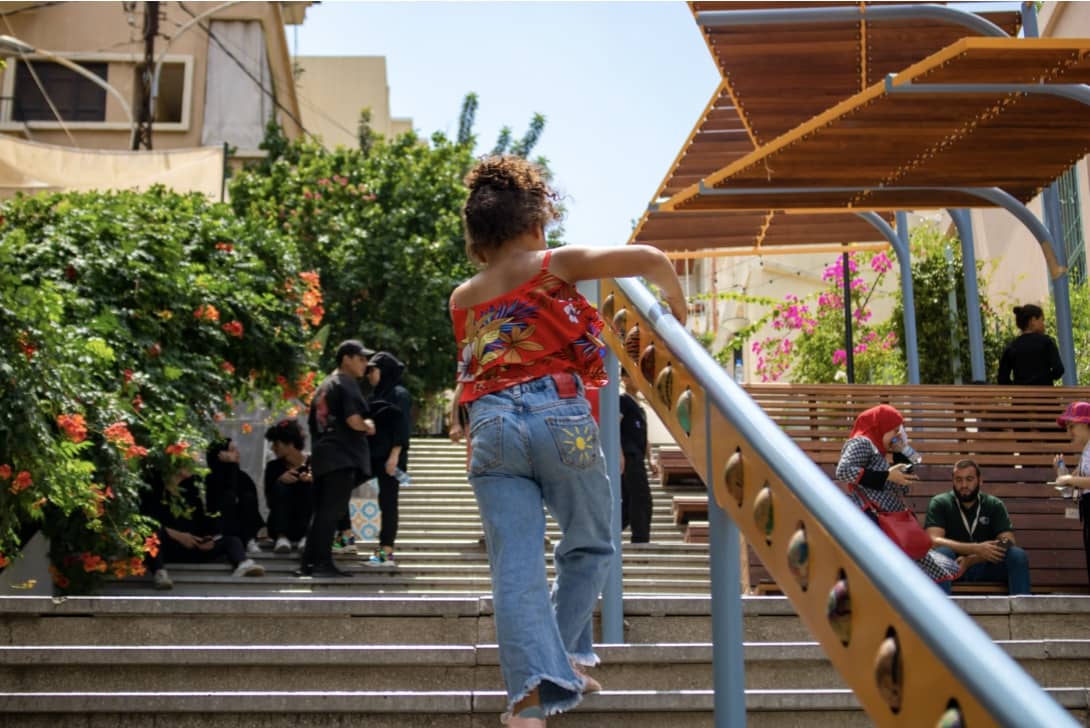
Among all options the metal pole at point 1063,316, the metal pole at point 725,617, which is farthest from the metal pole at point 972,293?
the metal pole at point 725,617

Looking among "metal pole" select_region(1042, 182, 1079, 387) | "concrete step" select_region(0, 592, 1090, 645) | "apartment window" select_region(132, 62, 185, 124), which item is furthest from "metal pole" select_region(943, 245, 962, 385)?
"apartment window" select_region(132, 62, 185, 124)

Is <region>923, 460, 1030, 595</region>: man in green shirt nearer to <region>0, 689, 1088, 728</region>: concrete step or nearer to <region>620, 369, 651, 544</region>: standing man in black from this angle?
<region>620, 369, 651, 544</region>: standing man in black

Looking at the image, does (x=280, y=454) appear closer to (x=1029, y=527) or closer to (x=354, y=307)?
(x=1029, y=527)

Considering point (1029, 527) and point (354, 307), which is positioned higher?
point (354, 307)

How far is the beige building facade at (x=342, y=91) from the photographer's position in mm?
46000

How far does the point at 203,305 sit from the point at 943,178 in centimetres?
595

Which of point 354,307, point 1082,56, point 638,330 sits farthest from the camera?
point 354,307

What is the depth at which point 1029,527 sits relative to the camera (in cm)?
900

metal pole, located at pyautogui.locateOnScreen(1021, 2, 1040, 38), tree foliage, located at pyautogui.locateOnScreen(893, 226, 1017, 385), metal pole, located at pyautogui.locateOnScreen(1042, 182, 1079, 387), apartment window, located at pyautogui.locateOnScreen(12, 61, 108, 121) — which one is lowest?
metal pole, located at pyautogui.locateOnScreen(1042, 182, 1079, 387)

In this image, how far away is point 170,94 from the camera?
33.8 m

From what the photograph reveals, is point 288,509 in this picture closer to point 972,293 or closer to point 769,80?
point 769,80

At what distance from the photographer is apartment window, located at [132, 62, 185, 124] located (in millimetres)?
33250

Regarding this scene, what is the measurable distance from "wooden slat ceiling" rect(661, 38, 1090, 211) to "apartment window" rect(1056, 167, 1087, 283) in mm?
5596

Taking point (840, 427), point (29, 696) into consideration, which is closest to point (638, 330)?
point (29, 696)
